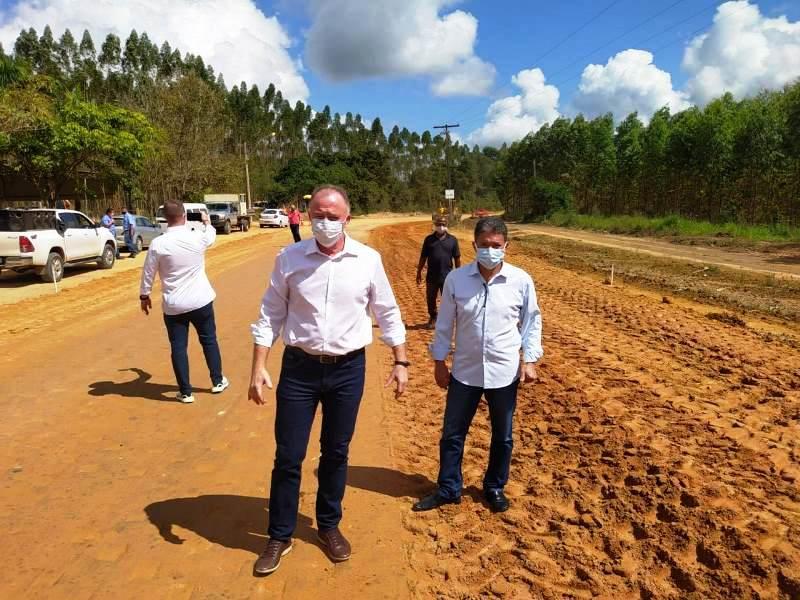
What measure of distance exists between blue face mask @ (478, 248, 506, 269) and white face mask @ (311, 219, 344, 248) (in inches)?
37.2

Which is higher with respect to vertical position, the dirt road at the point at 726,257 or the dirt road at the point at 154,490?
the dirt road at the point at 154,490

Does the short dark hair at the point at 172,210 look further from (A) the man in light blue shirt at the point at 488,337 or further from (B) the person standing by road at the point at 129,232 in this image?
(B) the person standing by road at the point at 129,232

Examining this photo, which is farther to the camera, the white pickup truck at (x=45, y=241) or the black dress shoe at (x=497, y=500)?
the white pickup truck at (x=45, y=241)

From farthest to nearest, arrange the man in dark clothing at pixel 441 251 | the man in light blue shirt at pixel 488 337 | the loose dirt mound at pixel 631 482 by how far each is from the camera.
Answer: the man in dark clothing at pixel 441 251, the man in light blue shirt at pixel 488 337, the loose dirt mound at pixel 631 482

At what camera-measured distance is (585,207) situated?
5012cm

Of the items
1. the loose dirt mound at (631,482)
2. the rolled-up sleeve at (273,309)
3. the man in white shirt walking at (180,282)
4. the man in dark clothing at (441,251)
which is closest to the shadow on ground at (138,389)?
the man in white shirt walking at (180,282)

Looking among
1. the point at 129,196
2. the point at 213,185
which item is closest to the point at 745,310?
the point at 129,196

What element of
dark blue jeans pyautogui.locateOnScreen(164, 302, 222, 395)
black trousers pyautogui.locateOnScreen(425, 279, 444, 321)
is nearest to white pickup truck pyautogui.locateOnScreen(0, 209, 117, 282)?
black trousers pyautogui.locateOnScreen(425, 279, 444, 321)

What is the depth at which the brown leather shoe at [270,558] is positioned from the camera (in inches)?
117

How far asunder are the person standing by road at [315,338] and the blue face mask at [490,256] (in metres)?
0.68

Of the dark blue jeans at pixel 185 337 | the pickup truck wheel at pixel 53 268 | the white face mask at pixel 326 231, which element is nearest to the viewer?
the white face mask at pixel 326 231

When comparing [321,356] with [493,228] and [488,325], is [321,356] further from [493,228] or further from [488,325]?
[493,228]

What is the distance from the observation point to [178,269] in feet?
17.3

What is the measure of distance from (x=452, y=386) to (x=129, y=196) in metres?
37.8
